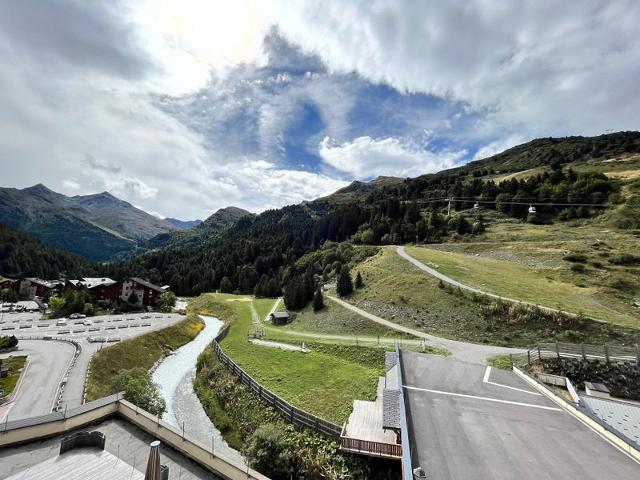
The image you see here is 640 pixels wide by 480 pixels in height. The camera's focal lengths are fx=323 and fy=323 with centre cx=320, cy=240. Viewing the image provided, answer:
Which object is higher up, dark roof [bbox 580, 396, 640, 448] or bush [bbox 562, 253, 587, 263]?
bush [bbox 562, 253, 587, 263]

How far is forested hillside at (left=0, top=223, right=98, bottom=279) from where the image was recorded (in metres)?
155

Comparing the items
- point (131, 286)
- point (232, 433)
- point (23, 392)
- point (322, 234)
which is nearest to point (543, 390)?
point (232, 433)

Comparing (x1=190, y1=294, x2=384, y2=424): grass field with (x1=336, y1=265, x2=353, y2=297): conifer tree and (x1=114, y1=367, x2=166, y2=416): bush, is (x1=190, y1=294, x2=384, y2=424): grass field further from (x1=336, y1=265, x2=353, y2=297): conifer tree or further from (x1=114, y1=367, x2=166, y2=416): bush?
(x1=336, y1=265, x2=353, y2=297): conifer tree

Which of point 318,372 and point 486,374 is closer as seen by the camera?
point 486,374

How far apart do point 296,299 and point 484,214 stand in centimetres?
7744

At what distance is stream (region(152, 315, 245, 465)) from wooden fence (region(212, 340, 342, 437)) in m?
4.84

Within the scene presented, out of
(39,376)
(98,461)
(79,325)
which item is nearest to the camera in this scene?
(98,461)

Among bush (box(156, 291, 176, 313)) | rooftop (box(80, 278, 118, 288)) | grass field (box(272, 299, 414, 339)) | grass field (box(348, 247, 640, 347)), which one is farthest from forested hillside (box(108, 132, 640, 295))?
grass field (box(348, 247, 640, 347))

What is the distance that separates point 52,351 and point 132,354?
447 inches

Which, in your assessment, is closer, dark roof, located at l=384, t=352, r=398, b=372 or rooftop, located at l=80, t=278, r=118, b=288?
→ dark roof, located at l=384, t=352, r=398, b=372

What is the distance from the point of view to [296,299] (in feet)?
234

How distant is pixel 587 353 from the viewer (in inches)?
1320

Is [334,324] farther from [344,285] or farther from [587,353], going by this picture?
[587,353]

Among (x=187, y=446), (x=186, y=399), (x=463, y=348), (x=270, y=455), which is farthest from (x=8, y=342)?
(x=463, y=348)
